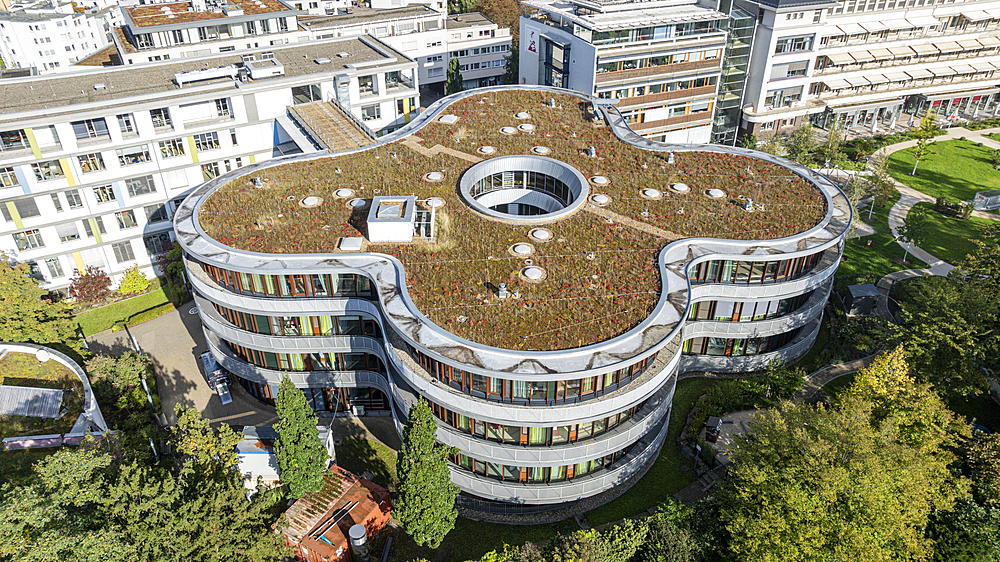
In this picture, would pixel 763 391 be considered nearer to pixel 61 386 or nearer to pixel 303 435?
pixel 303 435

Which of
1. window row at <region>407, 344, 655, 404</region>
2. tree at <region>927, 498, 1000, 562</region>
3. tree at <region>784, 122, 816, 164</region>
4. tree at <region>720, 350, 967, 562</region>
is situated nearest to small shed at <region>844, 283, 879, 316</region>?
tree at <region>720, 350, 967, 562</region>

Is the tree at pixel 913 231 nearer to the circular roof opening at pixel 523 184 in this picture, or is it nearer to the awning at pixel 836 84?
the awning at pixel 836 84

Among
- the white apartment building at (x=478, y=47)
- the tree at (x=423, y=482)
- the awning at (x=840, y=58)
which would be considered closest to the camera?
the tree at (x=423, y=482)

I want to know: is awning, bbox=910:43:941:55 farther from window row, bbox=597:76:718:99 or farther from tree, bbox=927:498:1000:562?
tree, bbox=927:498:1000:562

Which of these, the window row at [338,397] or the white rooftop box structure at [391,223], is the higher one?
the white rooftop box structure at [391,223]

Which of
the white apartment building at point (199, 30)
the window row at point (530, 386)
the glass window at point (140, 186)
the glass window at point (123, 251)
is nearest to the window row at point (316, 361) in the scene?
the window row at point (530, 386)

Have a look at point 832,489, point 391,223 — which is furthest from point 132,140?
point 832,489

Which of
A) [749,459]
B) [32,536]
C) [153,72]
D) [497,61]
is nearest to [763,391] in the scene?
[749,459]

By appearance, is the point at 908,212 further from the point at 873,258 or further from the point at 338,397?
the point at 338,397
